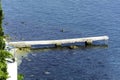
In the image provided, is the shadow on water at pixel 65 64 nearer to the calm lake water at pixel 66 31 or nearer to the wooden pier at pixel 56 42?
the calm lake water at pixel 66 31

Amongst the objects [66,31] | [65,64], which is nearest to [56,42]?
[65,64]

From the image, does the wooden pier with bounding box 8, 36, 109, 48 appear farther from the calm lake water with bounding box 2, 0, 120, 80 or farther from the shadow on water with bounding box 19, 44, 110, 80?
the calm lake water with bounding box 2, 0, 120, 80

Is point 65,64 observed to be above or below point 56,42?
below

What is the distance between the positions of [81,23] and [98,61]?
2451 centimetres

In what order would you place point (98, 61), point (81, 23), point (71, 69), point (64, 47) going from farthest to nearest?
point (81, 23), point (64, 47), point (98, 61), point (71, 69)

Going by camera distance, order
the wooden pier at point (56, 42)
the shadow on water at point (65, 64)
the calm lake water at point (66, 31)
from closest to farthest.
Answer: the shadow on water at point (65, 64) < the calm lake water at point (66, 31) < the wooden pier at point (56, 42)

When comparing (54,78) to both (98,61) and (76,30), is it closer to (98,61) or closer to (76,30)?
(98,61)

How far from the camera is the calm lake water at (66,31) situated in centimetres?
6656

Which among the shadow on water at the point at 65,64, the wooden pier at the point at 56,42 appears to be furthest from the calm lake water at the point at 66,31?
the wooden pier at the point at 56,42

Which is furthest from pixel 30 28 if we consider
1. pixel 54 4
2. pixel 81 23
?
pixel 54 4

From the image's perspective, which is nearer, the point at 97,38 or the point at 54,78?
the point at 54,78

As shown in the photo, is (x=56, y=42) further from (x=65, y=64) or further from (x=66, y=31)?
(x=66, y=31)

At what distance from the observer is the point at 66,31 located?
291 feet

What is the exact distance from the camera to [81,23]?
311 ft
